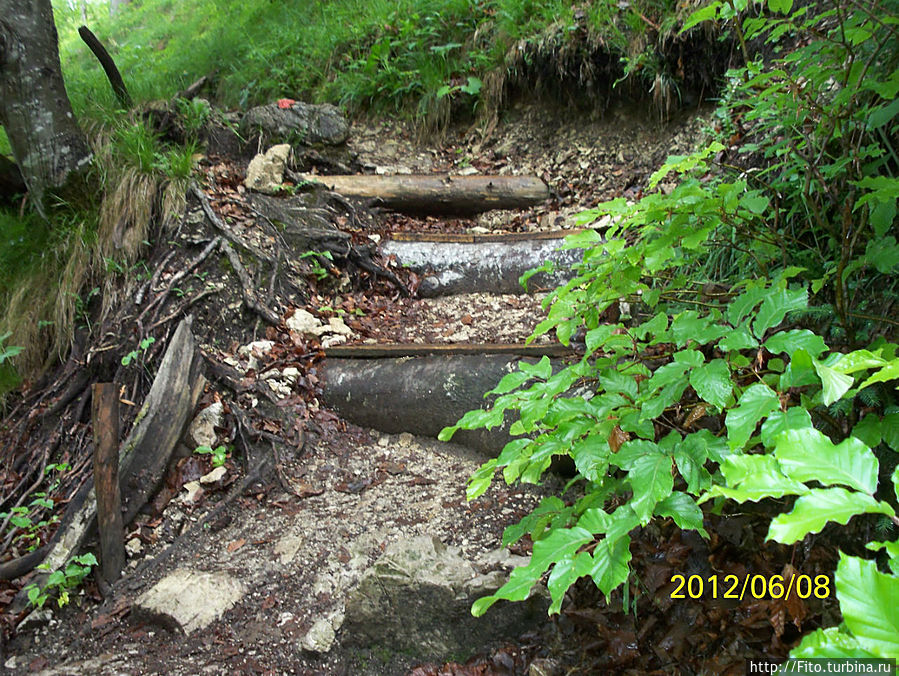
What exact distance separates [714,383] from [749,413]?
0.16 meters

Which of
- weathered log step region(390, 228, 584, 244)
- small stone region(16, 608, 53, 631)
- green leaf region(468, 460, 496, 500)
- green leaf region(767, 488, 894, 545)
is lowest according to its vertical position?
small stone region(16, 608, 53, 631)

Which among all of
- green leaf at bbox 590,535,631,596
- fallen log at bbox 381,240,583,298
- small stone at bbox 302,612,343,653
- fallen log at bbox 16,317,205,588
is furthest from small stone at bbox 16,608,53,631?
fallen log at bbox 381,240,583,298

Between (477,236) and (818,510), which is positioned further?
(477,236)

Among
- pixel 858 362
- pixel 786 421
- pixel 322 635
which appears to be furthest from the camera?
pixel 322 635

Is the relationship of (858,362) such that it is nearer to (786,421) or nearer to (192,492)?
(786,421)

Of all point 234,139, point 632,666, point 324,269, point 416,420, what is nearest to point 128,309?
point 324,269

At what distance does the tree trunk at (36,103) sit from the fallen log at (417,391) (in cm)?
265

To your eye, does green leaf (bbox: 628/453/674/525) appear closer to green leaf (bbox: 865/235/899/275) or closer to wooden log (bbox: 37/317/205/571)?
green leaf (bbox: 865/235/899/275)

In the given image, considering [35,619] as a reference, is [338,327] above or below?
above

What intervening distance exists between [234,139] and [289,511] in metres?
3.93

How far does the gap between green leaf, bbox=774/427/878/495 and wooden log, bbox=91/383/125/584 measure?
109 inches

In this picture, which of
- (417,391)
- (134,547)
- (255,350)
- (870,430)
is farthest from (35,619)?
(870,430)

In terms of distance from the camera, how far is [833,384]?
0.80 m

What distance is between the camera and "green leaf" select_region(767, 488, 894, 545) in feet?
1.85
